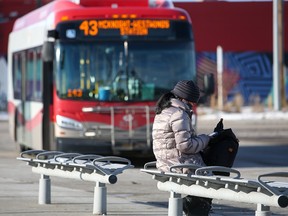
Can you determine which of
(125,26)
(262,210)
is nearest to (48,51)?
(125,26)

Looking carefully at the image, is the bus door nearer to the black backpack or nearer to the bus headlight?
the bus headlight

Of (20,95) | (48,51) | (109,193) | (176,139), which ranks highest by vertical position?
(48,51)

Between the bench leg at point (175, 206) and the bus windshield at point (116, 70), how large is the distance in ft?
30.3

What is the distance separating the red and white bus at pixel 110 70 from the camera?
1945cm

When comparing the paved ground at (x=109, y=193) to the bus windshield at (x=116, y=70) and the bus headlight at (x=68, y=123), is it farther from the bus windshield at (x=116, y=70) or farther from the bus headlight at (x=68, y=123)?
the bus windshield at (x=116, y=70)

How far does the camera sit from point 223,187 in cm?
986

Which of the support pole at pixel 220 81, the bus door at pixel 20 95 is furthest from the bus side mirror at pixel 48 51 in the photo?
the support pole at pixel 220 81

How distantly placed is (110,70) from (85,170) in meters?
7.66

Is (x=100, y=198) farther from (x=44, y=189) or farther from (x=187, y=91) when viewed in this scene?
(x=187, y=91)

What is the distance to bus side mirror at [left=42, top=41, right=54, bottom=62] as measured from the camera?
64.1 feet

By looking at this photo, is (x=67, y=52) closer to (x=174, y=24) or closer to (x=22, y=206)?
(x=174, y=24)

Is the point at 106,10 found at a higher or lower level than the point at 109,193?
higher

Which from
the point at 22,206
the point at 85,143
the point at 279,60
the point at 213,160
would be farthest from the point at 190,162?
the point at 279,60

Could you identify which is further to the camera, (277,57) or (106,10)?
(277,57)
